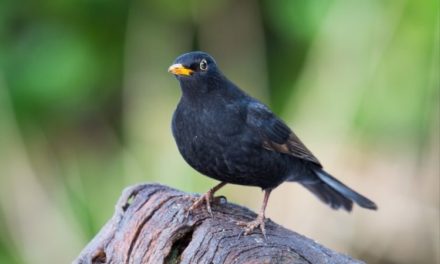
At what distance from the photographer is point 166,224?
4.20 metres

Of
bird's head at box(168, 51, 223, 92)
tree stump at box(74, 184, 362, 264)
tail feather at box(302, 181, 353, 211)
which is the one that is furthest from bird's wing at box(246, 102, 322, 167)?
tree stump at box(74, 184, 362, 264)

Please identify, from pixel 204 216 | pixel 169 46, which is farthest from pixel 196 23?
pixel 204 216

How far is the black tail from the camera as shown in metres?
5.76

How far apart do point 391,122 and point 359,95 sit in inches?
16.8

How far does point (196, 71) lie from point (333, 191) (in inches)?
58.1

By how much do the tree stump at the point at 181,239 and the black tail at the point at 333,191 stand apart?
4.33 feet

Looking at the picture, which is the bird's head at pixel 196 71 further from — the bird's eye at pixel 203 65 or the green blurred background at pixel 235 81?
the green blurred background at pixel 235 81

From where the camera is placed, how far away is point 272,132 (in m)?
5.27

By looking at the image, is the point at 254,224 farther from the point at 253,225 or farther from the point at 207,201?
the point at 207,201

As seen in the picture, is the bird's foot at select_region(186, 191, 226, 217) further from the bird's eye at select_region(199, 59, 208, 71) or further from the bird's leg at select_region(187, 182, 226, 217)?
the bird's eye at select_region(199, 59, 208, 71)

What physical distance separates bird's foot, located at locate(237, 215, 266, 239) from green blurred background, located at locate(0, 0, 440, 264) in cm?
298

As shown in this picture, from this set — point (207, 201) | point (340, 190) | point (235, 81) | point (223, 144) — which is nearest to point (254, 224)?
point (207, 201)

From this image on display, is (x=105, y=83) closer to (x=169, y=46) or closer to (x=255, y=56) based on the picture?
(x=169, y=46)

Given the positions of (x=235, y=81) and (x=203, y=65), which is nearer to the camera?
(x=203, y=65)
